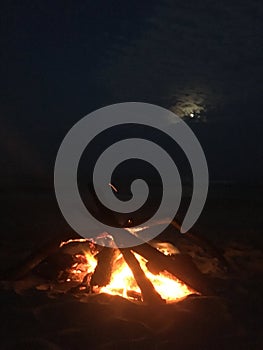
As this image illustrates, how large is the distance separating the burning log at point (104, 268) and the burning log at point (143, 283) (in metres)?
0.27

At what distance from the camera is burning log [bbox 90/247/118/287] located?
4.41 metres

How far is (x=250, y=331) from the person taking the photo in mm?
3516

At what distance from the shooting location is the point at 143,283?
4.11 meters

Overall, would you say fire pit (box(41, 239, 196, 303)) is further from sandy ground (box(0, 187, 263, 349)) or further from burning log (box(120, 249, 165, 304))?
sandy ground (box(0, 187, 263, 349))

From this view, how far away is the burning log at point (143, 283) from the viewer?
403 centimetres

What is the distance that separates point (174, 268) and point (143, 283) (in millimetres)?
428

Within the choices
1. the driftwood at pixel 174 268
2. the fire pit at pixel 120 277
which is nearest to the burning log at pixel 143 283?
the fire pit at pixel 120 277

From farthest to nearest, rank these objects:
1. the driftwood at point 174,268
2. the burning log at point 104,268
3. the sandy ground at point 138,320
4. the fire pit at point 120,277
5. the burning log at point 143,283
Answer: the burning log at point 104,268 → the driftwood at point 174,268 → the fire pit at point 120,277 → the burning log at point 143,283 → the sandy ground at point 138,320

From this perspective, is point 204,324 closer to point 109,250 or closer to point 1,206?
point 109,250

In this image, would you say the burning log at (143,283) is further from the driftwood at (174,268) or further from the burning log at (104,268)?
the burning log at (104,268)

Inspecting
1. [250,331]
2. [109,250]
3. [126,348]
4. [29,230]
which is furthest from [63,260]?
[29,230]

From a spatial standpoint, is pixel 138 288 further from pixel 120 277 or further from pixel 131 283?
pixel 120 277

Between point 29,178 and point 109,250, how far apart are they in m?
21.3

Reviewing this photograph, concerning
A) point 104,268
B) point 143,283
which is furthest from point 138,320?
point 104,268
